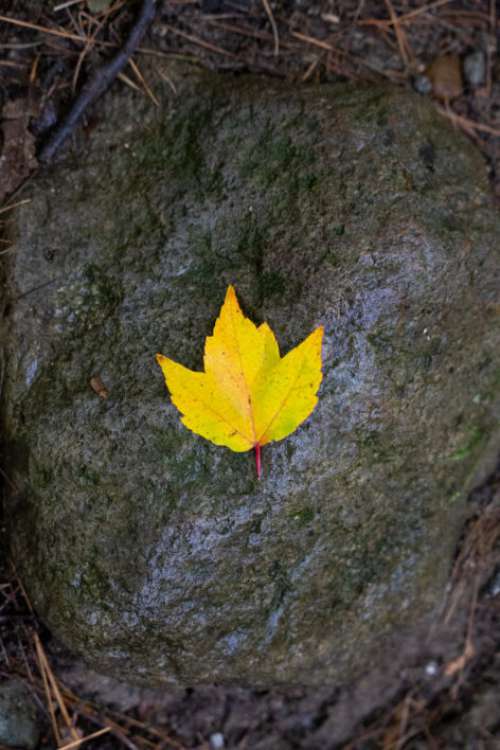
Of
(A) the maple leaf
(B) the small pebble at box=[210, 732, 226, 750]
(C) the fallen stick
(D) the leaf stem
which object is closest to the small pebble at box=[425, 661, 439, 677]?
(B) the small pebble at box=[210, 732, 226, 750]

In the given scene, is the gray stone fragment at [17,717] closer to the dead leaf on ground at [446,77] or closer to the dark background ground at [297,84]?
the dark background ground at [297,84]

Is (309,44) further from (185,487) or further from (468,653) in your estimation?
(468,653)

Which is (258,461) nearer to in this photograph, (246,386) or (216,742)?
(246,386)

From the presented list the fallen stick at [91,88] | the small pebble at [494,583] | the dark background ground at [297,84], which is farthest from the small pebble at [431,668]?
the fallen stick at [91,88]

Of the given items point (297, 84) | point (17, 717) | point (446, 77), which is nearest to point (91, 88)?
point (297, 84)

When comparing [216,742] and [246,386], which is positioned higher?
[246,386]

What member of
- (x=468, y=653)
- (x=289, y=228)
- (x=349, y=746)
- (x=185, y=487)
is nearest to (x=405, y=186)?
(x=289, y=228)

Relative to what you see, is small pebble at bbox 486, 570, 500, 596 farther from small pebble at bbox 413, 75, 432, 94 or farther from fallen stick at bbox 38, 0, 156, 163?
fallen stick at bbox 38, 0, 156, 163

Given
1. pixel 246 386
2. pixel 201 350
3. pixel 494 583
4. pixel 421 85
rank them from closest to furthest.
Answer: pixel 246 386 < pixel 201 350 < pixel 421 85 < pixel 494 583
